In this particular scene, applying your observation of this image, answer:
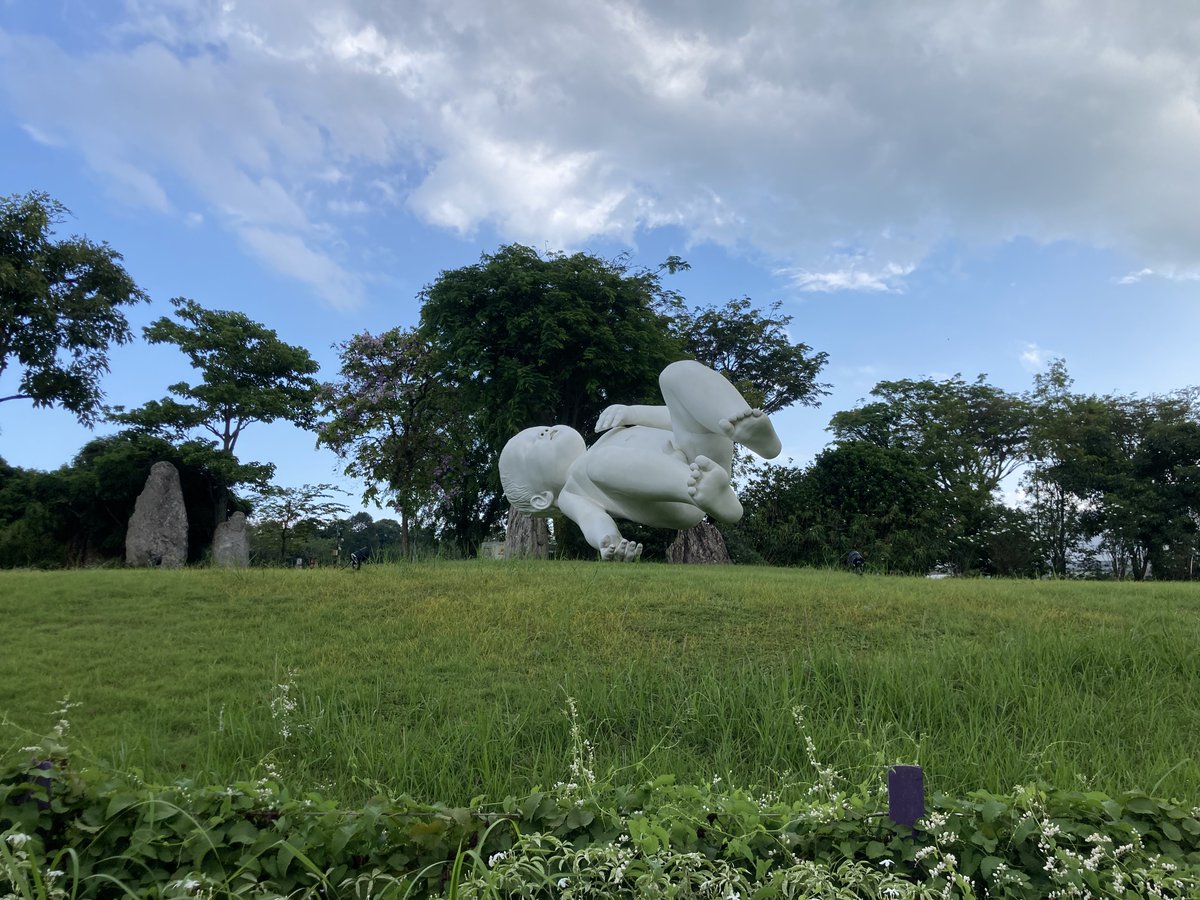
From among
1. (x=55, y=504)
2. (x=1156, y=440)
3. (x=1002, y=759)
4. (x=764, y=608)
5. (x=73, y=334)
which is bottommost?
(x=1002, y=759)

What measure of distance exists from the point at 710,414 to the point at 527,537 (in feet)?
17.0

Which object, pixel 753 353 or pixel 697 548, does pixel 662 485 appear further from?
pixel 753 353

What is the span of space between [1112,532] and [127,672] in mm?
21477

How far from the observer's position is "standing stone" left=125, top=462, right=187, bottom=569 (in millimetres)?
16078

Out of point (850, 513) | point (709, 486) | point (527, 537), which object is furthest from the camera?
point (850, 513)

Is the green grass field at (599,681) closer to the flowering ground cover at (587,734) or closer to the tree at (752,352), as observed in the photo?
the flowering ground cover at (587,734)

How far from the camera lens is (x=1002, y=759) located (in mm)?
2818

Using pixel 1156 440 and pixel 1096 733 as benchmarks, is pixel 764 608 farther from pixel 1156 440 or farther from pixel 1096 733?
pixel 1156 440

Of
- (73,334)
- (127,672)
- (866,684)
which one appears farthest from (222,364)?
(866,684)

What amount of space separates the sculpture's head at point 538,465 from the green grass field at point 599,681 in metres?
2.78

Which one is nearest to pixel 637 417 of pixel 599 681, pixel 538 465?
pixel 538 465

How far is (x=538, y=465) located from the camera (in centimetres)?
863

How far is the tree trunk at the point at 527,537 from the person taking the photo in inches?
409

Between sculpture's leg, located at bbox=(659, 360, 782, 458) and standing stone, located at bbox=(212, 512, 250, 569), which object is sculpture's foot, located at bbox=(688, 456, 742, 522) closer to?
sculpture's leg, located at bbox=(659, 360, 782, 458)
